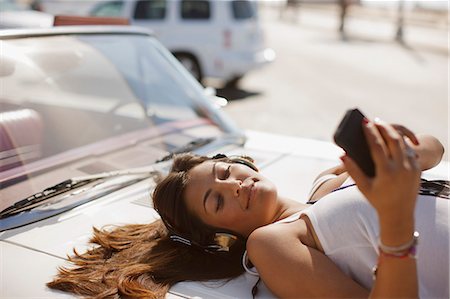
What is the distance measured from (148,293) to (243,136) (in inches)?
67.4

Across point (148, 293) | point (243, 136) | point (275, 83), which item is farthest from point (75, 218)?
point (275, 83)

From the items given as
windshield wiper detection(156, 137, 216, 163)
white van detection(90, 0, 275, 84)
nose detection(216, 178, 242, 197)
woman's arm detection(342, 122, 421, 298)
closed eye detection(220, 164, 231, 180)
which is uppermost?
woman's arm detection(342, 122, 421, 298)

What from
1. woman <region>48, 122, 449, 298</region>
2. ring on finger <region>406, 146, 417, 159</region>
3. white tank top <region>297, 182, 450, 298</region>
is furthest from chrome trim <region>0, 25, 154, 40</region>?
ring on finger <region>406, 146, 417, 159</region>

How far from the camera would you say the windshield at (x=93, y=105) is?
8.68ft

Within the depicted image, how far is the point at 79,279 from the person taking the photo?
6.04 feet

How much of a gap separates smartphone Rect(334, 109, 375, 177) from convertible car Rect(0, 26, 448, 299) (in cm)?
67

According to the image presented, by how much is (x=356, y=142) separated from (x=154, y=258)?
3.12 ft

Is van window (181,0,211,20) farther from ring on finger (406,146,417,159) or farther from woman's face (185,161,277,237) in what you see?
ring on finger (406,146,417,159)

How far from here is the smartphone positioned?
131 centimetres

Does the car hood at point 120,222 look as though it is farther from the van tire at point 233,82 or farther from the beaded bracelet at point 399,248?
the van tire at point 233,82

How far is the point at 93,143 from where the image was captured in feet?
9.27

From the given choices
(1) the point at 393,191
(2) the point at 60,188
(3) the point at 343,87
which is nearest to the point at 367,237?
(1) the point at 393,191

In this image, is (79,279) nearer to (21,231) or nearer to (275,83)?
(21,231)

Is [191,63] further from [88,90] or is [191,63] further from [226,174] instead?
[226,174]
